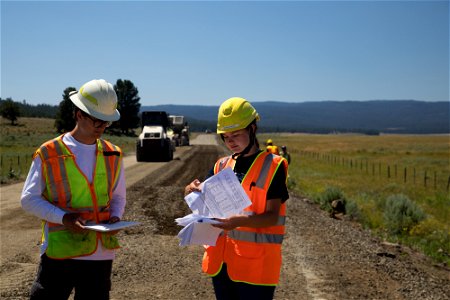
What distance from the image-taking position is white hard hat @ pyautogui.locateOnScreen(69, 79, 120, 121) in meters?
3.27

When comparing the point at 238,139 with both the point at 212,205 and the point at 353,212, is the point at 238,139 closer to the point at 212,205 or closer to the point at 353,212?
the point at 212,205

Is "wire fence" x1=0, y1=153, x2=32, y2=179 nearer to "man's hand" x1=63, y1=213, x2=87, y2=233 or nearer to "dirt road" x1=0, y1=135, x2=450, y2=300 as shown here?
"dirt road" x1=0, y1=135, x2=450, y2=300

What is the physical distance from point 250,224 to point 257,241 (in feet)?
0.52

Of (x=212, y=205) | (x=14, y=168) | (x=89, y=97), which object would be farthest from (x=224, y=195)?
(x=14, y=168)

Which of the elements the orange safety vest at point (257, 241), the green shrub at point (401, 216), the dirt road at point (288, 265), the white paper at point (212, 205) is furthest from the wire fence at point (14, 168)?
the orange safety vest at point (257, 241)

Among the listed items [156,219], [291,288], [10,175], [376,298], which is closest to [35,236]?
[156,219]

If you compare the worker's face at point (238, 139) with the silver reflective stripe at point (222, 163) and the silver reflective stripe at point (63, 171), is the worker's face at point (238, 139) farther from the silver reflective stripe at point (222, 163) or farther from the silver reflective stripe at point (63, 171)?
the silver reflective stripe at point (63, 171)

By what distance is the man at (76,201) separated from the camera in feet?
10.3

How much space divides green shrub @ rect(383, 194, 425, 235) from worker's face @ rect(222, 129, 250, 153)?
11356mm

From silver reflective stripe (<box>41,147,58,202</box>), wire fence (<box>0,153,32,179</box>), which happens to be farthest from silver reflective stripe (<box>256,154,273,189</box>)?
wire fence (<box>0,153,32,179</box>)

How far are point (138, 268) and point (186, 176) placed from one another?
15265mm

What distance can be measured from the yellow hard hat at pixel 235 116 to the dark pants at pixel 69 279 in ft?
3.70

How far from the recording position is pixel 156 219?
1146 cm

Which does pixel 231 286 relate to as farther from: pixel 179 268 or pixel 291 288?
pixel 179 268
